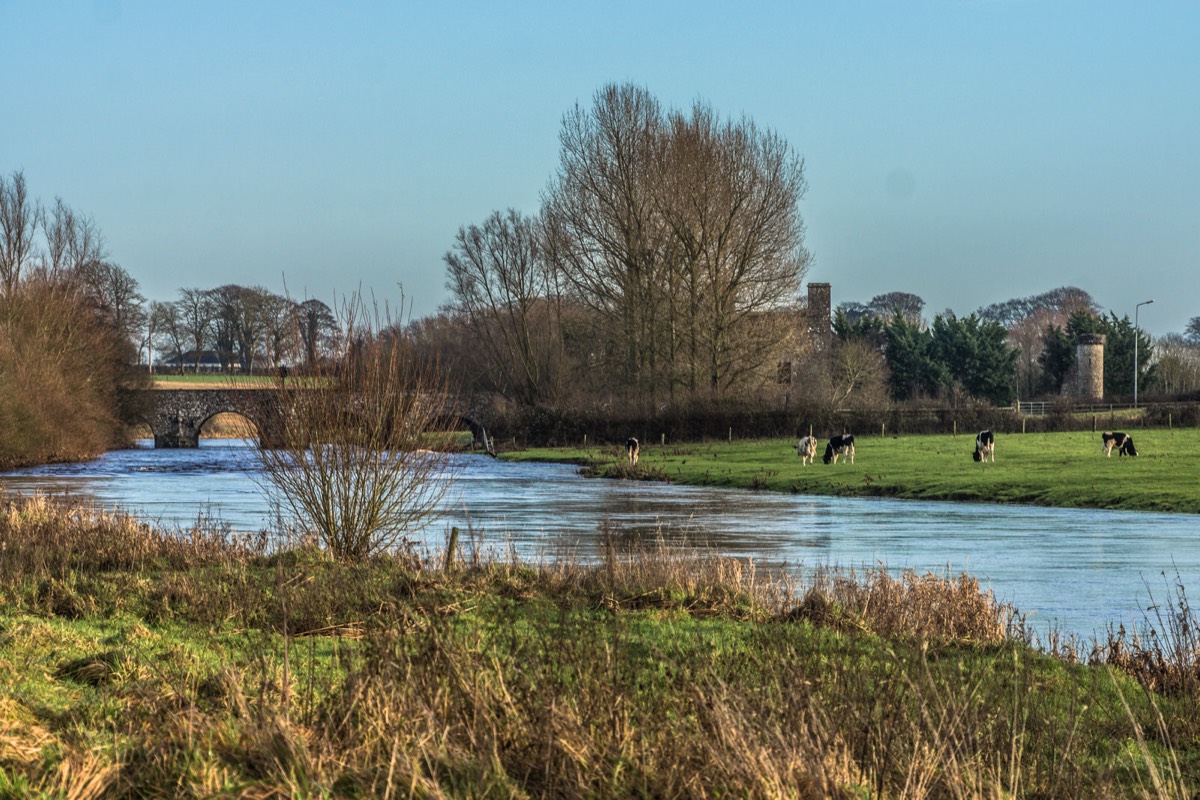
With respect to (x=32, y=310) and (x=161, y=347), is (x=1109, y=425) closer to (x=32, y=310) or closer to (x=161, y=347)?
(x=32, y=310)

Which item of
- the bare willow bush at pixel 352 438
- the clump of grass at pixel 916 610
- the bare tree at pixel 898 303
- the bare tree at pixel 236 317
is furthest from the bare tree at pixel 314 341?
the bare tree at pixel 898 303

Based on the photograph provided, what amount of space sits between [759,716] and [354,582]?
8.68 meters

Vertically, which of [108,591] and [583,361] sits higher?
[583,361]

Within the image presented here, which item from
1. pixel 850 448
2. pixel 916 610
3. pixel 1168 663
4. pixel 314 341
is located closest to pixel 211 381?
pixel 850 448

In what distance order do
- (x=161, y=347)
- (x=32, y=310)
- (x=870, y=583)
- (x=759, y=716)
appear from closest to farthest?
(x=759, y=716)
(x=870, y=583)
(x=32, y=310)
(x=161, y=347)

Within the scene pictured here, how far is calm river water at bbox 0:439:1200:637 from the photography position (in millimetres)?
19219

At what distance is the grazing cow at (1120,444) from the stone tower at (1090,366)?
167ft

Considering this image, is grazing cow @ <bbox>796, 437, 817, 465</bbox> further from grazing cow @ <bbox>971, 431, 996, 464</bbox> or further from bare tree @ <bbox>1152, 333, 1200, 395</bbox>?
bare tree @ <bbox>1152, 333, 1200, 395</bbox>

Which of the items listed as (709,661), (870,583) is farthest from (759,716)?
(870,583)

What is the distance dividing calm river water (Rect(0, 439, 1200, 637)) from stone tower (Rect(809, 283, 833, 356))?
5426 cm

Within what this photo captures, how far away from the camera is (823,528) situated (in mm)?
29141

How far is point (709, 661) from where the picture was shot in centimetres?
827

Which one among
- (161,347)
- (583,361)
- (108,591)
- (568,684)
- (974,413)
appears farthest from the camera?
(161,347)

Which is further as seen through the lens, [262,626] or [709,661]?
[262,626]
